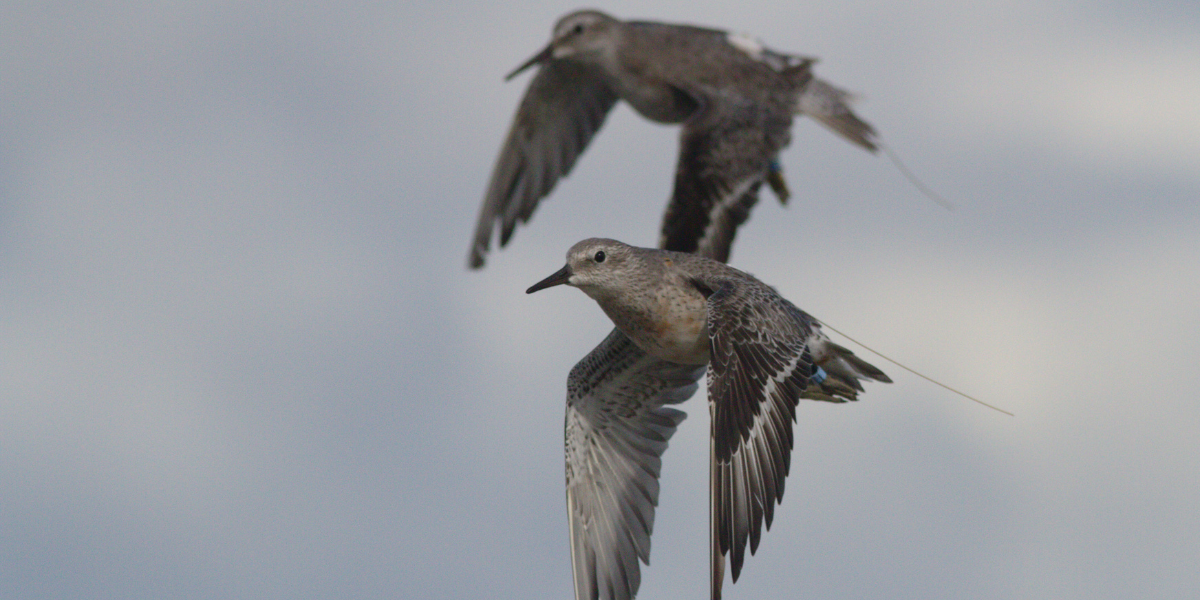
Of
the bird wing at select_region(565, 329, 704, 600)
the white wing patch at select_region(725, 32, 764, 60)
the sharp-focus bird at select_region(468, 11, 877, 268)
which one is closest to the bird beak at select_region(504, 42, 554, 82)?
the sharp-focus bird at select_region(468, 11, 877, 268)

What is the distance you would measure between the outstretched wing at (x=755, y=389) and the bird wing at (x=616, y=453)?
110 cm

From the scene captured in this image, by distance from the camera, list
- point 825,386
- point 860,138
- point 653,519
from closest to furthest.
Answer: point 825,386 → point 653,519 → point 860,138

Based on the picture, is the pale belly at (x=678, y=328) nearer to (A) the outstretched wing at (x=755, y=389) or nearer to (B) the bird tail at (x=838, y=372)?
(A) the outstretched wing at (x=755, y=389)

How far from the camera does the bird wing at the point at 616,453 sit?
1005cm

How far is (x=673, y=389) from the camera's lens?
1034 centimetres

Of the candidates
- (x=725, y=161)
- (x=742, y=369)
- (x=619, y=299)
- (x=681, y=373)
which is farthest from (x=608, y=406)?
(x=725, y=161)

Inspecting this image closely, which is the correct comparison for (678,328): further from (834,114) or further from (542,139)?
(542,139)

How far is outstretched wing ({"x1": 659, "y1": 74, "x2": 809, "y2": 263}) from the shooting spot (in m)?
12.5

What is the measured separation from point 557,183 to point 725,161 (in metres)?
3.34

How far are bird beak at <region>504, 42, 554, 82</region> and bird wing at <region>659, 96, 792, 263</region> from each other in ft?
7.68

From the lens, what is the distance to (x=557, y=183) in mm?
15836

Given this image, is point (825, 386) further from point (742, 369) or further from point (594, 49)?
point (594, 49)

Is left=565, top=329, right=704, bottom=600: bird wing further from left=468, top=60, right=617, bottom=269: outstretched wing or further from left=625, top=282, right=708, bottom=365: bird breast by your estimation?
left=468, top=60, right=617, bottom=269: outstretched wing

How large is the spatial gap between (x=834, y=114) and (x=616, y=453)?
529cm
